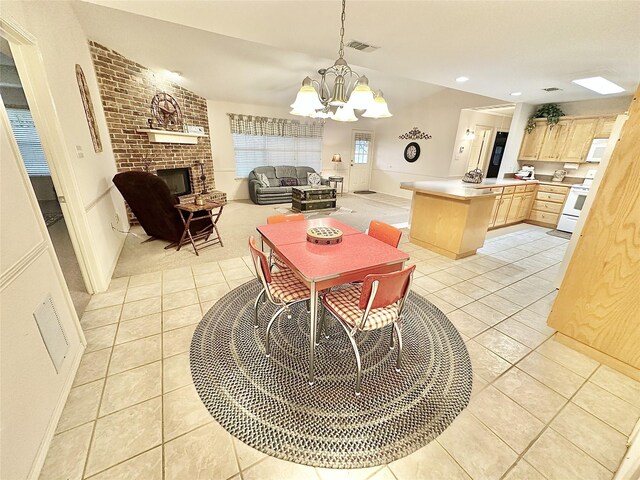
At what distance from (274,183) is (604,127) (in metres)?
6.56

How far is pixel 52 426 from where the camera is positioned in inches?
50.6

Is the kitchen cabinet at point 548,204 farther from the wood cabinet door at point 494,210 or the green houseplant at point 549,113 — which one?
the wood cabinet door at point 494,210

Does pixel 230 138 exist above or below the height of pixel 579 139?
below

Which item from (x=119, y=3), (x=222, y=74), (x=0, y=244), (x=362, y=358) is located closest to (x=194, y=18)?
(x=119, y=3)

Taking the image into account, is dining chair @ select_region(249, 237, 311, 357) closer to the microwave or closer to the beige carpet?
the beige carpet

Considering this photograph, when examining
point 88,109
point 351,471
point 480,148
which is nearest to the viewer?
point 351,471

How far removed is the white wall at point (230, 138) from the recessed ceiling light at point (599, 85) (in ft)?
17.1

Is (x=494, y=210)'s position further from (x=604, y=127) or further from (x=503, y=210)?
(x=604, y=127)

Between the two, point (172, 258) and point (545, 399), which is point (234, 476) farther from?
point (172, 258)

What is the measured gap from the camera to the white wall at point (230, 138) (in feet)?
20.2

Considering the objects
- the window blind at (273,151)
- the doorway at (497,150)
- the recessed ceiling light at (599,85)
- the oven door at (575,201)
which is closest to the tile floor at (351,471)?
the recessed ceiling light at (599,85)

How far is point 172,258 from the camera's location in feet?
10.6

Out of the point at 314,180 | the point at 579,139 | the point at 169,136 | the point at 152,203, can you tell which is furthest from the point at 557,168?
the point at 169,136

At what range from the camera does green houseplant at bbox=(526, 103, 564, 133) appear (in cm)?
480
